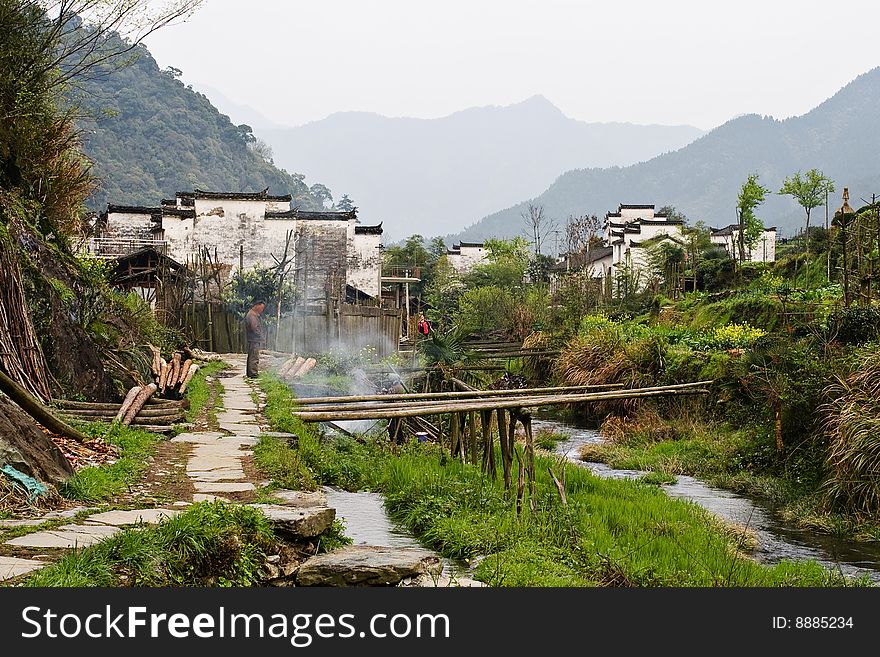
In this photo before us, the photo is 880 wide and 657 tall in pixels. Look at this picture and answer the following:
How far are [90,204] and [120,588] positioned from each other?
2078 inches

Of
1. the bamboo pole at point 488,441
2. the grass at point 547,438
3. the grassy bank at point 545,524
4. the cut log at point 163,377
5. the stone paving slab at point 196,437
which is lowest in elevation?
the grass at point 547,438

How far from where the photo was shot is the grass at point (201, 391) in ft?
30.6

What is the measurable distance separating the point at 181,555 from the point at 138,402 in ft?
15.5

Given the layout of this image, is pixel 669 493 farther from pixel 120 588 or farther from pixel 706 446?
pixel 120 588

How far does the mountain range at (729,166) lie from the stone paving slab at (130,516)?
102480 millimetres

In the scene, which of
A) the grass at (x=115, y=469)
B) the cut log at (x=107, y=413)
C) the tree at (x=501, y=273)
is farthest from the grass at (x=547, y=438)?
the tree at (x=501, y=273)

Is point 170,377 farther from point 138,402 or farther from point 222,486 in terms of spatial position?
point 222,486

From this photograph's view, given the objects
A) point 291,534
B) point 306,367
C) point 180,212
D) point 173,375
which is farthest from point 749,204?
point 291,534

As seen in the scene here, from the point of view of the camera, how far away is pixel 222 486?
19.4ft

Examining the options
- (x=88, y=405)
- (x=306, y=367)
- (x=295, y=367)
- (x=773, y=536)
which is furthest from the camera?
(x=295, y=367)

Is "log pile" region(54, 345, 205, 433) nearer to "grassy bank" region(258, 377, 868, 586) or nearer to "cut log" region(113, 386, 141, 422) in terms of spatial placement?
"cut log" region(113, 386, 141, 422)

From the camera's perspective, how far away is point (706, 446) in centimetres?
1301

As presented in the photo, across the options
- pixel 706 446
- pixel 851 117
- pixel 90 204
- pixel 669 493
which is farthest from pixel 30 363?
pixel 851 117

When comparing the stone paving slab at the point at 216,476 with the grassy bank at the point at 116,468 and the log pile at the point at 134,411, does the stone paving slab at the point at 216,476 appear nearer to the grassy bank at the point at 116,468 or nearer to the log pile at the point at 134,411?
Answer: the grassy bank at the point at 116,468
